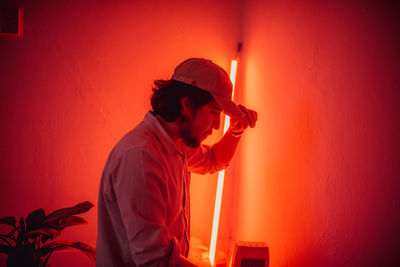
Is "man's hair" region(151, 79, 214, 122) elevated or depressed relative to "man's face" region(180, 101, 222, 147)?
elevated

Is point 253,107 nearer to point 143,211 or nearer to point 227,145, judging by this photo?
point 227,145

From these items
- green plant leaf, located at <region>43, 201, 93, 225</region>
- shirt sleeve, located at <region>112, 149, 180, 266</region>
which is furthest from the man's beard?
green plant leaf, located at <region>43, 201, 93, 225</region>

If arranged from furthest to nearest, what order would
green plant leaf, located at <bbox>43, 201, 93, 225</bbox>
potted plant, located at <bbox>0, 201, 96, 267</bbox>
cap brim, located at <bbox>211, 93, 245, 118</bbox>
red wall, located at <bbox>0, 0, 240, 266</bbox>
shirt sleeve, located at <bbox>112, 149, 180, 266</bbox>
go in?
red wall, located at <bbox>0, 0, 240, 266</bbox>
green plant leaf, located at <bbox>43, 201, 93, 225</bbox>
potted plant, located at <bbox>0, 201, 96, 267</bbox>
cap brim, located at <bbox>211, 93, 245, 118</bbox>
shirt sleeve, located at <bbox>112, 149, 180, 266</bbox>

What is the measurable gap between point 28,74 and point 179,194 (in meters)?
1.18

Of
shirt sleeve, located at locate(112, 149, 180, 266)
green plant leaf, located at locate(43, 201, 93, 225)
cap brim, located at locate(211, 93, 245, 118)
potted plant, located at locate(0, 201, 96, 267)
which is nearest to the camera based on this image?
shirt sleeve, located at locate(112, 149, 180, 266)

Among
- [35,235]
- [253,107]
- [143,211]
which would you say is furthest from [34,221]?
[253,107]

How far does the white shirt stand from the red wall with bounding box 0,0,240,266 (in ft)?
2.62

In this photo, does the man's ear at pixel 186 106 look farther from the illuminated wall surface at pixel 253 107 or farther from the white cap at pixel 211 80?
the illuminated wall surface at pixel 253 107

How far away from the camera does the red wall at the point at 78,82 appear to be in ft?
4.98

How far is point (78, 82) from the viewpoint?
5.25 ft

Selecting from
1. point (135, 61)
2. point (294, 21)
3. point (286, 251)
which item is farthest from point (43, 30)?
point (286, 251)

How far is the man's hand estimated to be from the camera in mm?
1188

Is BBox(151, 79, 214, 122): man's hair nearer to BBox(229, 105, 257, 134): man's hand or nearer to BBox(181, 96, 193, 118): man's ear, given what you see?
BBox(181, 96, 193, 118): man's ear

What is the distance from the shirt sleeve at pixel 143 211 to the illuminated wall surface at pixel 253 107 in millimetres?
653
